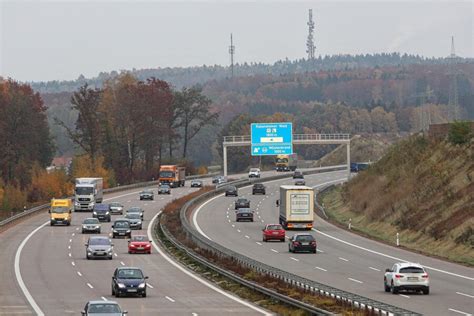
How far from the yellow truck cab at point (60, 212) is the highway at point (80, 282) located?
760 cm

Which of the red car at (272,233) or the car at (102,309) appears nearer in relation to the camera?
the car at (102,309)

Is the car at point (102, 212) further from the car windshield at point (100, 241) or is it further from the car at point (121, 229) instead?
the car windshield at point (100, 241)

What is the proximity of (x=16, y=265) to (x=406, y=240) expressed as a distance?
28.2m

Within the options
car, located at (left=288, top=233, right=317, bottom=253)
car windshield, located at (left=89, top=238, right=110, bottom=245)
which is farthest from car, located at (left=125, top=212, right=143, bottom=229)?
car windshield, located at (left=89, top=238, right=110, bottom=245)

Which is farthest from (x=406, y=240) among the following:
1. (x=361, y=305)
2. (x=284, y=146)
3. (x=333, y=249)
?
(x=284, y=146)

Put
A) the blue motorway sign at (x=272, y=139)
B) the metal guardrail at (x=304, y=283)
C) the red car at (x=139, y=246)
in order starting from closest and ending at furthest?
the metal guardrail at (x=304, y=283) < the red car at (x=139, y=246) < the blue motorway sign at (x=272, y=139)

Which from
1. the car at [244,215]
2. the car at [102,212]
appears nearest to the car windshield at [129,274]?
the car at [102,212]

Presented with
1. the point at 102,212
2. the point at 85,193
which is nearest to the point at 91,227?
the point at 102,212

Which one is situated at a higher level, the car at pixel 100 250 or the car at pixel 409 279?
the car at pixel 409 279

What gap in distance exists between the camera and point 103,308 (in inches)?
1282

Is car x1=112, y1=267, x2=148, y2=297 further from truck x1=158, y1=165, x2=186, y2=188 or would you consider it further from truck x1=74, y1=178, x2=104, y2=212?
truck x1=158, y1=165, x2=186, y2=188

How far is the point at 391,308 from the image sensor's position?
106 feet

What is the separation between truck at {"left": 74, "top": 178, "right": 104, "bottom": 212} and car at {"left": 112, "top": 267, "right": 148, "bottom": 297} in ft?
211

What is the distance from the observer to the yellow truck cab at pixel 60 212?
309 ft
